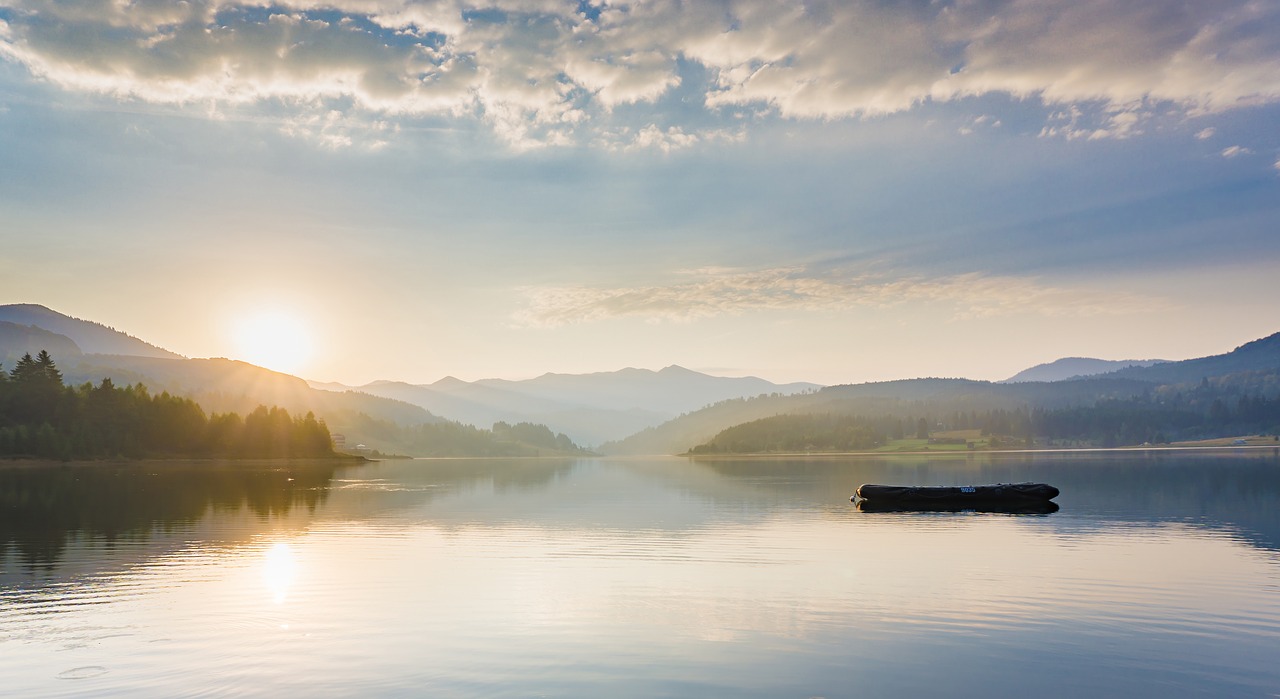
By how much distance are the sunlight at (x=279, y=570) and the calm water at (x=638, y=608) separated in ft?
1.04

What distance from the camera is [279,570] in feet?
167

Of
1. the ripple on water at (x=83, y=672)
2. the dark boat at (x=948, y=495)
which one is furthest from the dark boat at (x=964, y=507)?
the ripple on water at (x=83, y=672)

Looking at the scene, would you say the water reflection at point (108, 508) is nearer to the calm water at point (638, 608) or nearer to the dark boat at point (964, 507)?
the calm water at point (638, 608)

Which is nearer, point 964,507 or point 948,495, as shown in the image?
point 964,507

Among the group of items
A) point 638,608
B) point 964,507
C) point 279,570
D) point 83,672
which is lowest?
point 964,507

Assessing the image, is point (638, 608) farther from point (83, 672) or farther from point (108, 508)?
point (108, 508)

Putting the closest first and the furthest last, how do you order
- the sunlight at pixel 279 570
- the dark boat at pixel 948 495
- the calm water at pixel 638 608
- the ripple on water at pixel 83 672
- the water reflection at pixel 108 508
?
the ripple on water at pixel 83 672 → the calm water at pixel 638 608 → the sunlight at pixel 279 570 → the water reflection at pixel 108 508 → the dark boat at pixel 948 495

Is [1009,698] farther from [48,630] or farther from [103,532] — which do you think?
[103,532]

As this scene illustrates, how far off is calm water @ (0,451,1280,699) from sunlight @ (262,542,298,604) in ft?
1.04

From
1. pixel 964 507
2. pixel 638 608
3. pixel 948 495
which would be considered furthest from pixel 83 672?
A: pixel 948 495

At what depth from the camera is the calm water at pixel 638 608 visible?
27.4 m

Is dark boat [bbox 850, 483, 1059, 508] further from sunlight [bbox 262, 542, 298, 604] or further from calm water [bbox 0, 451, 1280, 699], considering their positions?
sunlight [bbox 262, 542, 298, 604]

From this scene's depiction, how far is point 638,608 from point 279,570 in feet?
86.0

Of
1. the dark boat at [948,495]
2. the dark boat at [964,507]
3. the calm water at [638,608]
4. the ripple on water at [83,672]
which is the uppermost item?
the ripple on water at [83,672]
